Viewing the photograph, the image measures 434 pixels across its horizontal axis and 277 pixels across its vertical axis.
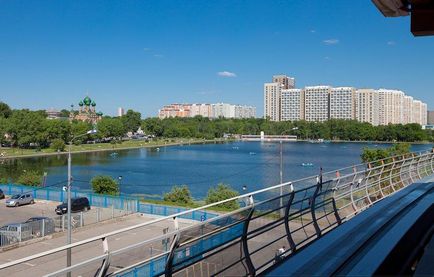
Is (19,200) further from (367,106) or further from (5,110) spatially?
(367,106)

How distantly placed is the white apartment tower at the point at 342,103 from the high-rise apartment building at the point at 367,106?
2.29 meters

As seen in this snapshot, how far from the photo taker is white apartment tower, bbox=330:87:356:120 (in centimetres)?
15325

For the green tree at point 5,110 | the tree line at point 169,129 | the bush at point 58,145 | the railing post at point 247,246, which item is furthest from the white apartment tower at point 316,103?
the railing post at point 247,246

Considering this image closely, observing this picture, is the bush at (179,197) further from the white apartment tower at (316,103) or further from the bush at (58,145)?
the white apartment tower at (316,103)

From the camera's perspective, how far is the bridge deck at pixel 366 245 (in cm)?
325

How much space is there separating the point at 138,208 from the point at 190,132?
4672 inches

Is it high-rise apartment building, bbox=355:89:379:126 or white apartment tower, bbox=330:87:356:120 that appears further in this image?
white apartment tower, bbox=330:87:356:120

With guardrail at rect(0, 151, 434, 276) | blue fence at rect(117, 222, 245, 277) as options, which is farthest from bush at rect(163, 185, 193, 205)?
blue fence at rect(117, 222, 245, 277)

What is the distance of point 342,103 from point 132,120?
73216 millimetres

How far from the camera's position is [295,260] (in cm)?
354

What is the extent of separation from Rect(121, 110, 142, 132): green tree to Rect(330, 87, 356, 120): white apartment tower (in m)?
68.0

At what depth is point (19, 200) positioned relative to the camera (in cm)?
2534

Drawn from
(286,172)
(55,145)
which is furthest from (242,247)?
(55,145)

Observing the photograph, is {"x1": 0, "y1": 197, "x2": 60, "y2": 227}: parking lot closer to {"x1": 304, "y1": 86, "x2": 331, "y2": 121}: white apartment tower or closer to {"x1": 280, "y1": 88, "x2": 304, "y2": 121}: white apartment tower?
{"x1": 304, "y1": 86, "x2": 331, "y2": 121}: white apartment tower
